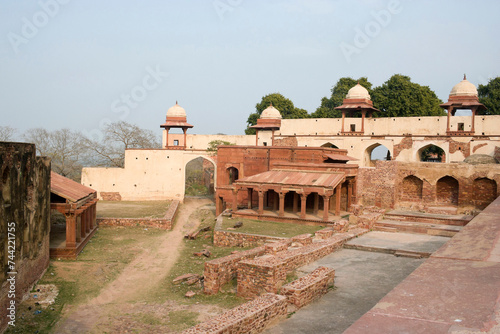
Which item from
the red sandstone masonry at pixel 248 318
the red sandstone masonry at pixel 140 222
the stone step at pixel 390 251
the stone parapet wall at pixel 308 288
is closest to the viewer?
the red sandstone masonry at pixel 248 318

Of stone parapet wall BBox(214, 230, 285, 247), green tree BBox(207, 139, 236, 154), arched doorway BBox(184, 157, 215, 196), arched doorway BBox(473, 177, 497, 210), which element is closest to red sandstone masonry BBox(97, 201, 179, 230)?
stone parapet wall BBox(214, 230, 285, 247)

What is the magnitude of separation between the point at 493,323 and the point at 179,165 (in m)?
28.6

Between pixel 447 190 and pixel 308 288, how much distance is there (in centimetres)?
1739

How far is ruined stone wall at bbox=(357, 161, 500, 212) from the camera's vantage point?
73.2 ft

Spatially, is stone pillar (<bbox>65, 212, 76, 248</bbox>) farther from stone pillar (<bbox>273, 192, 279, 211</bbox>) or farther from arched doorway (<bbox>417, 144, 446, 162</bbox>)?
arched doorway (<bbox>417, 144, 446, 162</bbox>)

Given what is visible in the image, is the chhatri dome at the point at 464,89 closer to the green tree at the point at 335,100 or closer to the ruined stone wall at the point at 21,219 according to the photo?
the green tree at the point at 335,100

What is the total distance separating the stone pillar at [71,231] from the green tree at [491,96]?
39118mm

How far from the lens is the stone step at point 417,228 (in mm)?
17562

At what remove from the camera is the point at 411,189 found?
2425 centimetres

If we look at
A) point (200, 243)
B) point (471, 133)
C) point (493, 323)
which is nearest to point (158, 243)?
point (200, 243)

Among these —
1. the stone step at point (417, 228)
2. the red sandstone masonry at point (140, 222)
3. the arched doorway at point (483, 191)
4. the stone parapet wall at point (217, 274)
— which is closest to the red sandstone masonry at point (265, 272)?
the stone parapet wall at point (217, 274)

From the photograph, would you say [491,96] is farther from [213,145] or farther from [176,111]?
[176,111]

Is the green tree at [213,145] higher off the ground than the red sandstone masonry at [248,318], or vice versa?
the green tree at [213,145]

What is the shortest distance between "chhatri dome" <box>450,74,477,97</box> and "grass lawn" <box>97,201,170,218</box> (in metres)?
21.1
